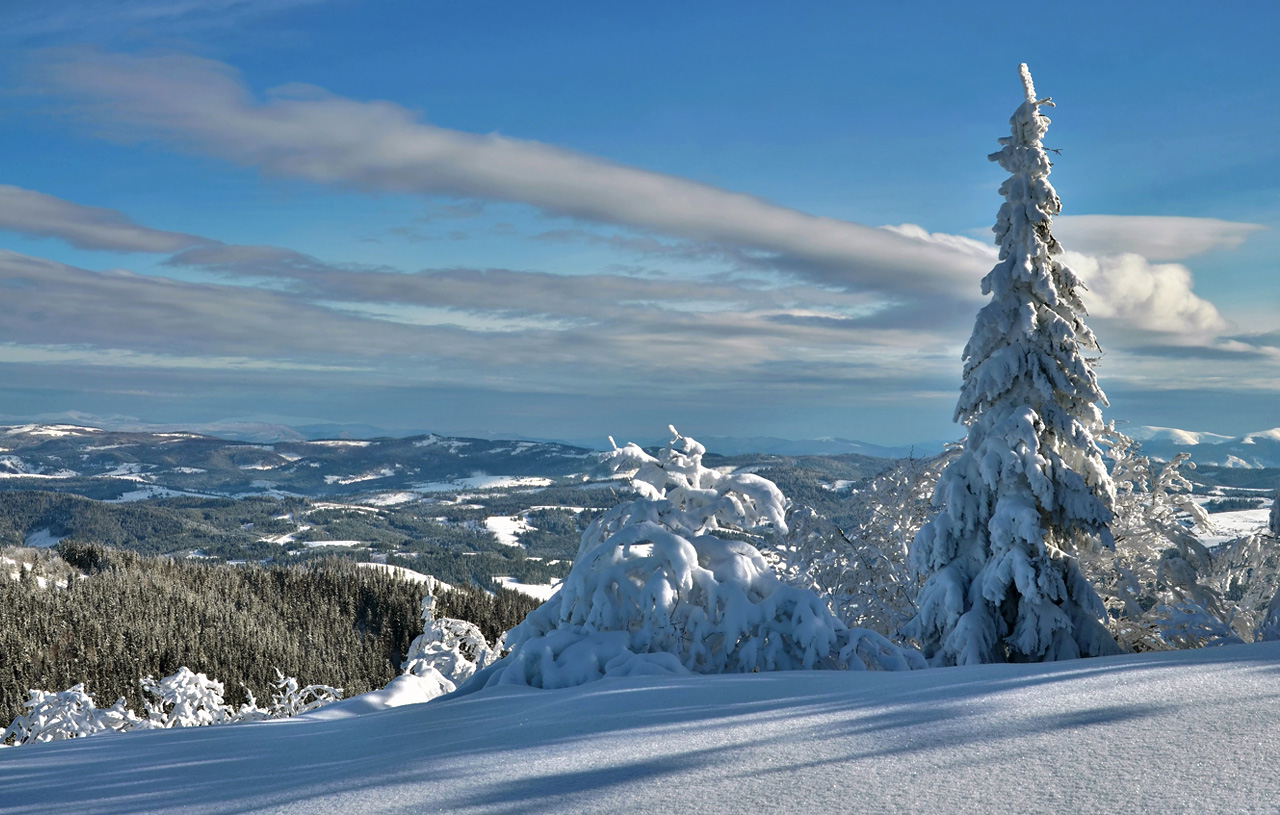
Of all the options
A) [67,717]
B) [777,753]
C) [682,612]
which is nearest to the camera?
[777,753]

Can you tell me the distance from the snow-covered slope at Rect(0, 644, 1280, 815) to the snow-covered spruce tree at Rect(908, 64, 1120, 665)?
7547mm

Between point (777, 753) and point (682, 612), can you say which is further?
point (682, 612)

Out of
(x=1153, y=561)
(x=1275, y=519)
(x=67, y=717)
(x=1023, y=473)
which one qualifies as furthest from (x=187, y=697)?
(x=1275, y=519)

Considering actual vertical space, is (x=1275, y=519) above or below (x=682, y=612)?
above

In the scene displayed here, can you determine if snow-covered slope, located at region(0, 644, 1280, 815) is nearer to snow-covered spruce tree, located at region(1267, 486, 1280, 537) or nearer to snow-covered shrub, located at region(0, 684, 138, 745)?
snow-covered spruce tree, located at region(1267, 486, 1280, 537)

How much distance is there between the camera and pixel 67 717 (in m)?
18.6

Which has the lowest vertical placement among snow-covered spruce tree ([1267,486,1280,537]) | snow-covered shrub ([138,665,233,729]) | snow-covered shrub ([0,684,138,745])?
snow-covered shrub ([138,665,233,729])

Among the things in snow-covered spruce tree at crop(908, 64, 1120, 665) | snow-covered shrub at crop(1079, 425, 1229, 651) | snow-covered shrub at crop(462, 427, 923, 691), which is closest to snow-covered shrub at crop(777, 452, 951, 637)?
snow-covered shrub at crop(1079, 425, 1229, 651)

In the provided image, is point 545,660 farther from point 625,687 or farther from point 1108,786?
point 1108,786

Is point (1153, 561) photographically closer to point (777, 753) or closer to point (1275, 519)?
point (1275, 519)

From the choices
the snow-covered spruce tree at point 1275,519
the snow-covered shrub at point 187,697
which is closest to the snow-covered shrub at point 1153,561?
the snow-covered spruce tree at point 1275,519

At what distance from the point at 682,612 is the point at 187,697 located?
759 inches

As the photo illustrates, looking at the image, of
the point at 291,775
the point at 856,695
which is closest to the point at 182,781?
the point at 291,775

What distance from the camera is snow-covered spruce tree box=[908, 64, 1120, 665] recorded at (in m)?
14.3
